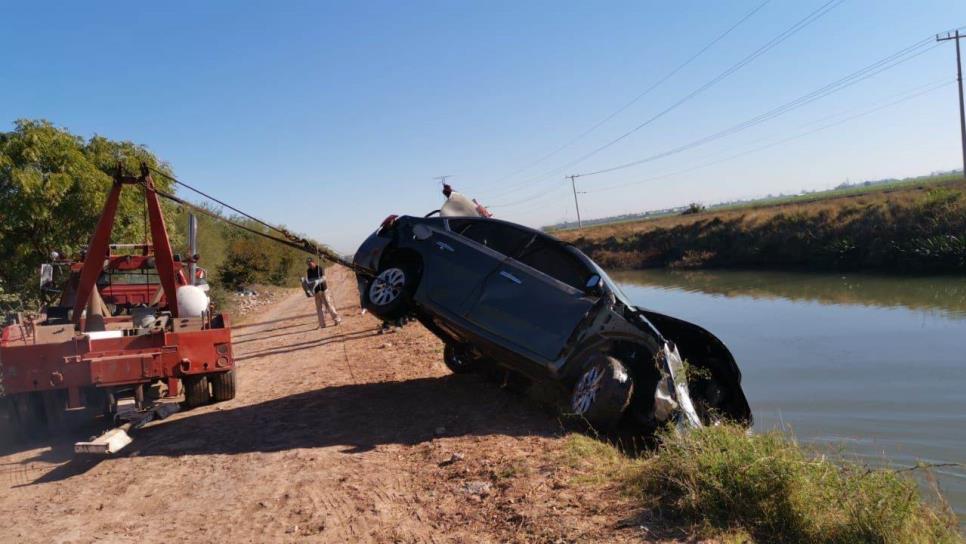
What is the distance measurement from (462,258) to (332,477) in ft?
9.10

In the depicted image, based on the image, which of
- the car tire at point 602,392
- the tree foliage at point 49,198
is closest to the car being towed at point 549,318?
the car tire at point 602,392

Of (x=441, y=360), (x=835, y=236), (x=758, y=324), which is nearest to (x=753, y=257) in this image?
(x=835, y=236)

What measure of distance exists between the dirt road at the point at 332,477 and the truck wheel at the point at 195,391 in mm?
172

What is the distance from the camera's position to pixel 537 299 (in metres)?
6.62

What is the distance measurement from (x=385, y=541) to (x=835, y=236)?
2862 cm

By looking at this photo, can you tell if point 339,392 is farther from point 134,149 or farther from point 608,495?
point 134,149

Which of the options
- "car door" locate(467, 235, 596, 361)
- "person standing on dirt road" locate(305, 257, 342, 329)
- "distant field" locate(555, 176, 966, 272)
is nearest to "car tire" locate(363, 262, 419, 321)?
"car door" locate(467, 235, 596, 361)

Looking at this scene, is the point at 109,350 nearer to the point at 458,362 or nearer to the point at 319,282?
the point at 458,362

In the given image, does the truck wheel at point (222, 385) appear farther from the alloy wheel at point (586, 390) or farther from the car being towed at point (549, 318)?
the alloy wheel at point (586, 390)

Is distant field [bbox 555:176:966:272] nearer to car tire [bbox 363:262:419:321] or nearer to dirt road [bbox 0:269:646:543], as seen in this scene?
car tire [bbox 363:262:419:321]

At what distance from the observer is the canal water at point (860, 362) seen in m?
6.99

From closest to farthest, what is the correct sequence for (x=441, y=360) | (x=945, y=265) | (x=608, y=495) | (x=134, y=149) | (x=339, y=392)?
(x=608, y=495), (x=339, y=392), (x=441, y=360), (x=134, y=149), (x=945, y=265)

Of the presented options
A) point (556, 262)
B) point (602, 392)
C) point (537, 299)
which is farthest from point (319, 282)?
point (602, 392)

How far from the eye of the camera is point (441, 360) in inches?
409
